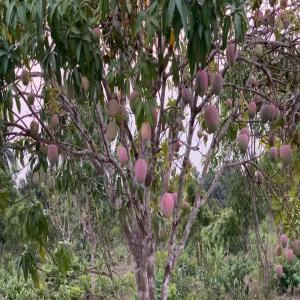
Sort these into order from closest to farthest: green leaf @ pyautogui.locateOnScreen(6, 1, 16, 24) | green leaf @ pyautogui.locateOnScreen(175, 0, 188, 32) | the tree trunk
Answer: green leaf @ pyautogui.locateOnScreen(175, 0, 188, 32) < green leaf @ pyautogui.locateOnScreen(6, 1, 16, 24) < the tree trunk

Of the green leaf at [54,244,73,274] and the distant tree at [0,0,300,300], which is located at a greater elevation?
the distant tree at [0,0,300,300]

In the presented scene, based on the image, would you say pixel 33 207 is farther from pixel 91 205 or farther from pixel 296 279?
pixel 296 279

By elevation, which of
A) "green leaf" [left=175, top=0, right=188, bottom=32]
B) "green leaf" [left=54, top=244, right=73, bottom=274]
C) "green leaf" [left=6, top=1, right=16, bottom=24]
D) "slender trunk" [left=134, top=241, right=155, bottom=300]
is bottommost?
"slender trunk" [left=134, top=241, right=155, bottom=300]

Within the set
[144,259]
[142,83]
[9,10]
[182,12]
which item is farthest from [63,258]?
[182,12]

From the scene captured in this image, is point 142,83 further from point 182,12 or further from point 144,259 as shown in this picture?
point 144,259

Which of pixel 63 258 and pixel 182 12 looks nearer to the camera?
pixel 182 12

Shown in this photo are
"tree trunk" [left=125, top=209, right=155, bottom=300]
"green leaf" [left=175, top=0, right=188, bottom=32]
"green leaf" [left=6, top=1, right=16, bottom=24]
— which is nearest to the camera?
"green leaf" [left=175, top=0, right=188, bottom=32]

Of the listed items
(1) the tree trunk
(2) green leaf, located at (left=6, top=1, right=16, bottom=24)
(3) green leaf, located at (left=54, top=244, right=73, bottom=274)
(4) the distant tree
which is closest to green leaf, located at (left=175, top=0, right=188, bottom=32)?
(4) the distant tree

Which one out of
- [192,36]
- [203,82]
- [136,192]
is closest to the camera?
[192,36]

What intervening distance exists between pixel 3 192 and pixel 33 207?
0.17m

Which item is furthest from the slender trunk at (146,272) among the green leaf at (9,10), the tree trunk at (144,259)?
the green leaf at (9,10)

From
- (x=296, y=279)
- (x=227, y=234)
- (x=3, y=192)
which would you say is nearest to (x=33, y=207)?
(x=3, y=192)

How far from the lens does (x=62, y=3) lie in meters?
1.38

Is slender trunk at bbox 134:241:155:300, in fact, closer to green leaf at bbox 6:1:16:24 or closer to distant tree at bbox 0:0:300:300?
distant tree at bbox 0:0:300:300
